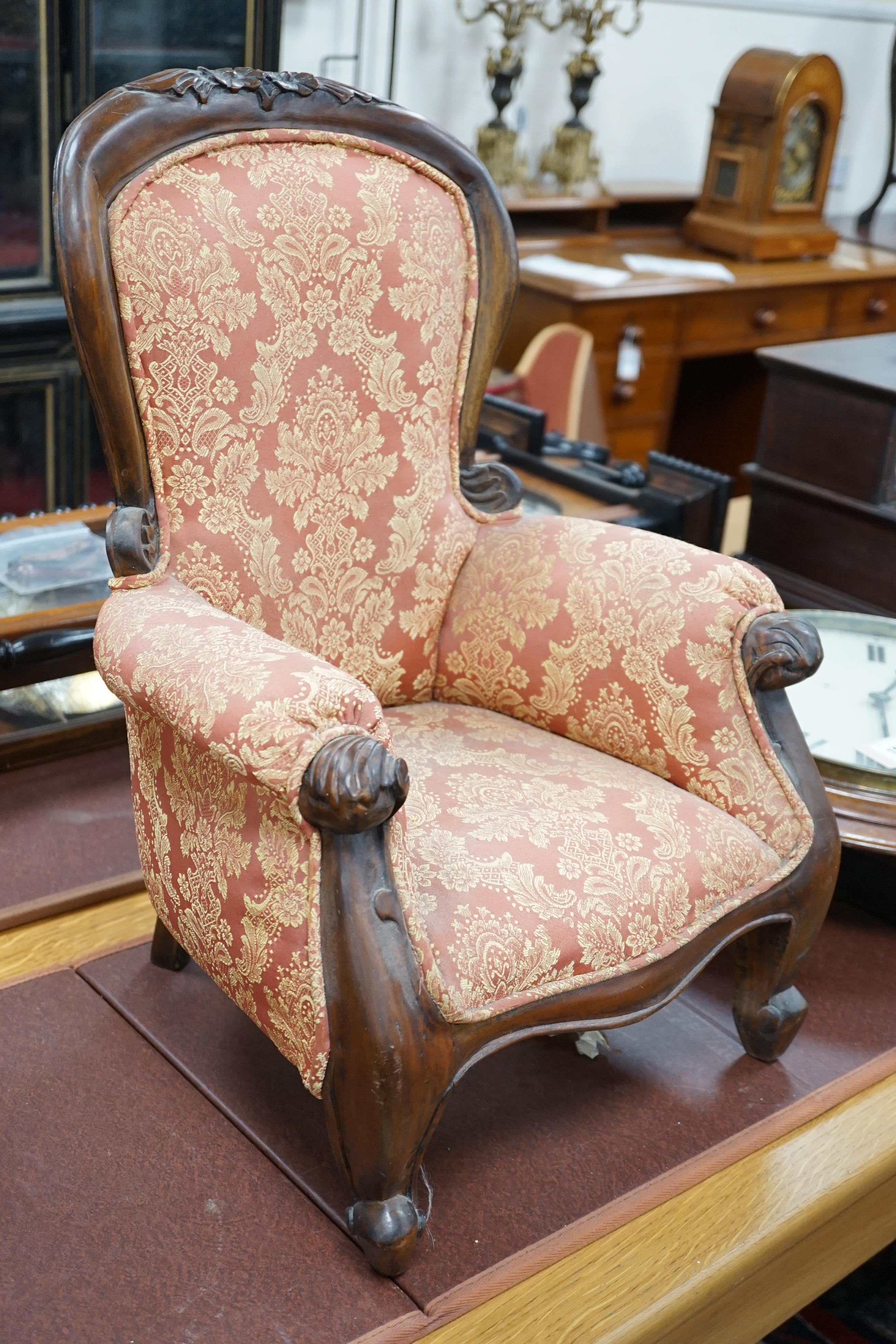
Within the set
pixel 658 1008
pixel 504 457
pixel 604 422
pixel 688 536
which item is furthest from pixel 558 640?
pixel 604 422

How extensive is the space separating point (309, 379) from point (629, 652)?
0.45 meters

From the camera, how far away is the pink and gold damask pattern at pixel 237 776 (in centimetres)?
110

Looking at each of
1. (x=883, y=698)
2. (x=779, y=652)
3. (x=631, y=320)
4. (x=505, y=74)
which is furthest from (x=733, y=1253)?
(x=505, y=74)

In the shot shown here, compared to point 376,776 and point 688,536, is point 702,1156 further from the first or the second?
point 688,536

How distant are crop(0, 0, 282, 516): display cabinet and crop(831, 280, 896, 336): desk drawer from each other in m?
1.89

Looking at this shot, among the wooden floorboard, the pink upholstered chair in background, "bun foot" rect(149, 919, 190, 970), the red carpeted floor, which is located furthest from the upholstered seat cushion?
the pink upholstered chair in background

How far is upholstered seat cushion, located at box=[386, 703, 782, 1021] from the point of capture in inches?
46.0

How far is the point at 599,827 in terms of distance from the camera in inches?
51.1

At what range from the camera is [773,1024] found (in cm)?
151

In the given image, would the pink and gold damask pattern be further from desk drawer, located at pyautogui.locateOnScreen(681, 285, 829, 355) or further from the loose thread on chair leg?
desk drawer, located at pyautogui.locateOnScreen(681, 285, 829, 355)

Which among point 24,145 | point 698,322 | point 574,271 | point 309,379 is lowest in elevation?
point 698,322

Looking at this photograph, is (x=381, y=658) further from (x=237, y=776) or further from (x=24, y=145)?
(x=24, y=145)

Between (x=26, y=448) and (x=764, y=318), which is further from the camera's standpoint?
(x=764, y=318)

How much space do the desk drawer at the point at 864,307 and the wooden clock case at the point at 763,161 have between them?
158 mm
